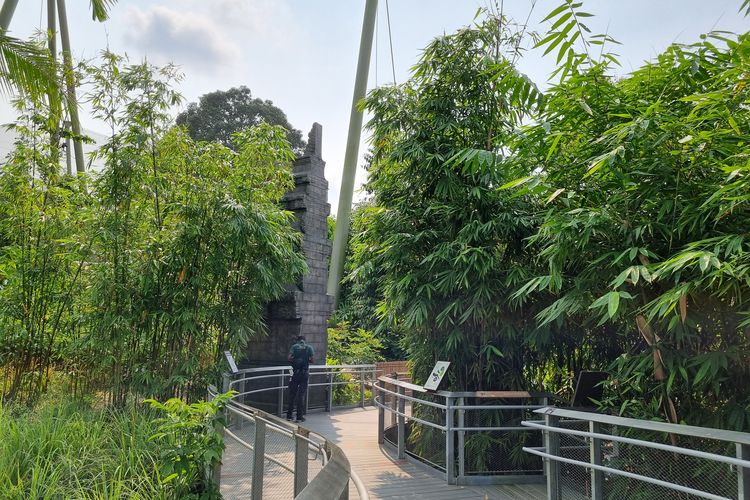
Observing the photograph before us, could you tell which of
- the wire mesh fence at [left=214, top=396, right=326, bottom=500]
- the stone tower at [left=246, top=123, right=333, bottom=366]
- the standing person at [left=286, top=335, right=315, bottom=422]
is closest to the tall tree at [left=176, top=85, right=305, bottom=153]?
the stone tower at [left=246, top=123, right=333, bottom=366]

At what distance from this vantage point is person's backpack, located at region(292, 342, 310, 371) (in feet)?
25.8

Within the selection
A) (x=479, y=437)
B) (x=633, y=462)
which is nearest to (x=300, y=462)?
(x=633, y=462)

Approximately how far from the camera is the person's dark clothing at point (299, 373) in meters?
7.88

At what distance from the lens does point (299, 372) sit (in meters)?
7.96

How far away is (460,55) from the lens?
6059mm

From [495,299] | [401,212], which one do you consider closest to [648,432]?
[495,299]

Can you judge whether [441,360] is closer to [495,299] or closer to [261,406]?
[495,299]

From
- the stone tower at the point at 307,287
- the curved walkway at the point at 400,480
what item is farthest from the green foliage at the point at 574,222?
the stone tower at the point at 307,287

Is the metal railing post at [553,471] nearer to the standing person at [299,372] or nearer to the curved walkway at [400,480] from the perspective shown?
the curved walkway at [400,480]

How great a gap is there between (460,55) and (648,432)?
4.13 m

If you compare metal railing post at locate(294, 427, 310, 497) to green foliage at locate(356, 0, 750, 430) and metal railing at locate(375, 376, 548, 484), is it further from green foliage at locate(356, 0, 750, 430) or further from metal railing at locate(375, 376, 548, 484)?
metal railing at locate(375, 376, 548, 484)

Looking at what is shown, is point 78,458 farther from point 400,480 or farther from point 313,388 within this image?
point 313,388

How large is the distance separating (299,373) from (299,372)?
0.02m

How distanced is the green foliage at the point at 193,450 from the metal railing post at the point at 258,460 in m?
0.27
